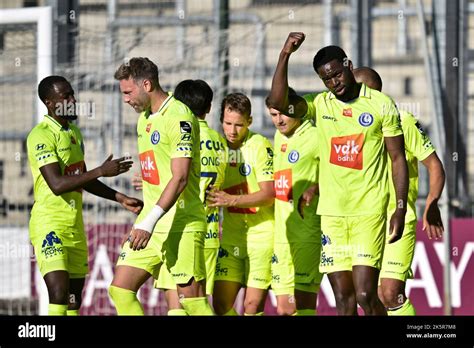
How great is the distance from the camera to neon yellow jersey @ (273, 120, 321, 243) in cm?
934

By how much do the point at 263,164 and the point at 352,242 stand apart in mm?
1637

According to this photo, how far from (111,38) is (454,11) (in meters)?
3.83

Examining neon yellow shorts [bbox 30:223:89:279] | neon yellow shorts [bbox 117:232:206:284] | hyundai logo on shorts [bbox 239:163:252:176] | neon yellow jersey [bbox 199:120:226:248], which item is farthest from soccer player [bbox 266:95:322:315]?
neon yellow shorts [bbox 30:223:89:279]

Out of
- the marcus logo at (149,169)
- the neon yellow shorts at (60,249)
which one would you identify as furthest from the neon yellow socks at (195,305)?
the neon yellow shorts at (60,249)

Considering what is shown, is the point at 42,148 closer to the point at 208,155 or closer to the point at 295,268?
the point at 208,155

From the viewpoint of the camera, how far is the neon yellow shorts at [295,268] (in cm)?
932

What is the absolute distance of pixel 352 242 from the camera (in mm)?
8078

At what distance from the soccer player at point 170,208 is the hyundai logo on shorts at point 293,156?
1.51 metres

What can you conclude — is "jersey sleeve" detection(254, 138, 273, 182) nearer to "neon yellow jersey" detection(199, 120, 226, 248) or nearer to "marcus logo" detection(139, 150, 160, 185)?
"neon yellow jersey" detection(199, 120, 226, 248)

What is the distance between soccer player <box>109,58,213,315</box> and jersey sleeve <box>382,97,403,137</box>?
1342 mm

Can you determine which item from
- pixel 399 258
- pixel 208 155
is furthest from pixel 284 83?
pixel 399 258

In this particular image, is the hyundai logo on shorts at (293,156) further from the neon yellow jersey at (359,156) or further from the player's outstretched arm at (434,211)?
the player's outstretched arm at (434,211)
